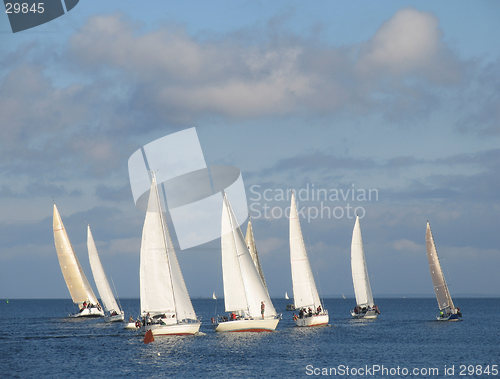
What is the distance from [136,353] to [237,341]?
10.8m

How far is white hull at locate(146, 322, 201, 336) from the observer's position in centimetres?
6638

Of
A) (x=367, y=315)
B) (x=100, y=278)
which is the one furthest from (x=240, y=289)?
(x=367, y=315)

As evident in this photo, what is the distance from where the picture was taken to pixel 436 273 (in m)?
94.2

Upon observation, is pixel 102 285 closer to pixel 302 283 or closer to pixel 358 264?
pixel 302 283

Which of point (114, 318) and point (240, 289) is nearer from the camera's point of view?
point (240, 289)

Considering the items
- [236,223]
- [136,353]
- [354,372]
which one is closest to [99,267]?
[236,223]

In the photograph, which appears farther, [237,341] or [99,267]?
[99,267]

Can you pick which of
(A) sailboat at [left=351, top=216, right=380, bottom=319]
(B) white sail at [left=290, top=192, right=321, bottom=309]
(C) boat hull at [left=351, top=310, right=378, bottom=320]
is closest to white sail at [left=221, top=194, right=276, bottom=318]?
(B) white sail at [left=290, top=192, right=321, bottom=309]

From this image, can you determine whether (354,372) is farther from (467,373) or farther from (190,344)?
(190,344)

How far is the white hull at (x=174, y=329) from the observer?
66375mm

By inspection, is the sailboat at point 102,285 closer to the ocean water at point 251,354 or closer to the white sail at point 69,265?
the white sail at point 69,265

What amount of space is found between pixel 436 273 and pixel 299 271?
22229 millimetres

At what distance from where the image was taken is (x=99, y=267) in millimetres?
103375

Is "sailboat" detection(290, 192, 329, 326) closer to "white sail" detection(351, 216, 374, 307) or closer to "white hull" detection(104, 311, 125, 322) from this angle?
"white sail" detection(351, 216, 374, 307)
